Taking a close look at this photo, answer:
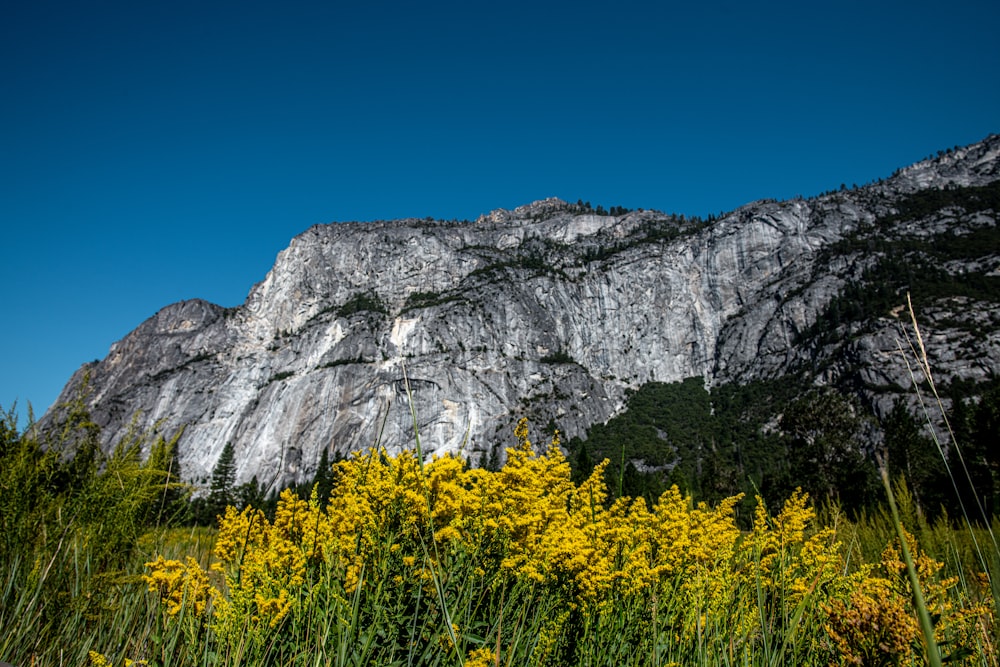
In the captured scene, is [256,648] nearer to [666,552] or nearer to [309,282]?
[666,552]

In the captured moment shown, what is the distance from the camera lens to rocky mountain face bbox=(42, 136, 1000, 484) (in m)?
123

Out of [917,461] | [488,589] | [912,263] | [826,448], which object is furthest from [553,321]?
[488,589]

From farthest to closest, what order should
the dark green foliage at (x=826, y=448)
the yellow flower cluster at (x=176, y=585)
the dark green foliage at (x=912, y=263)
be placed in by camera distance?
the dark green foliage at (x=912, y=263) < the dark green foliage at (x=826, y=448) < the yellow flower cluster at (x=176, y=585)

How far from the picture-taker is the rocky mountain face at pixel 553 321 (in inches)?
4857

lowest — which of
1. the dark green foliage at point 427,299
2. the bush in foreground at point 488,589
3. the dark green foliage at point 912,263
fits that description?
the bush in foreground at point 488,589

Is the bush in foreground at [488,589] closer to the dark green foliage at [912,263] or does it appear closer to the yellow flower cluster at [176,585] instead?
the yellow flower cluster at [176,585]

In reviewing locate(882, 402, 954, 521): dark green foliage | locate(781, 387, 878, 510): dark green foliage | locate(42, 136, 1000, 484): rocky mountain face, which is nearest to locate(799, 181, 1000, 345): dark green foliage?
locate(42, 136, 1000, 484): rocky mountain face

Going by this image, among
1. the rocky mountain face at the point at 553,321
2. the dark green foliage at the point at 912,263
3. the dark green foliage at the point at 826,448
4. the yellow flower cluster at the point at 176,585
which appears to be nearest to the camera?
the yellow flower cluster at the point at 176,585

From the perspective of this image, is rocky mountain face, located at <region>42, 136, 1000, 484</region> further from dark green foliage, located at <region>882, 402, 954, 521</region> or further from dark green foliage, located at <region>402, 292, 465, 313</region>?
dark green foliage, located at <region>882, 402, 954, 521</region>

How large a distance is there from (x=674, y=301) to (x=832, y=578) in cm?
17103

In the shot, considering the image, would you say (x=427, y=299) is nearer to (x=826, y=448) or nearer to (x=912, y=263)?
(x=912, y=263)

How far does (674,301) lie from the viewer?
165875mm

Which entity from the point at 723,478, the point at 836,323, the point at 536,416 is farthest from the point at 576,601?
the point at 836,323

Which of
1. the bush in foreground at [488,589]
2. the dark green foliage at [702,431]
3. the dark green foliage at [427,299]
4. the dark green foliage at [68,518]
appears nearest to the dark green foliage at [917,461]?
the dark green foliage at [702,431]
